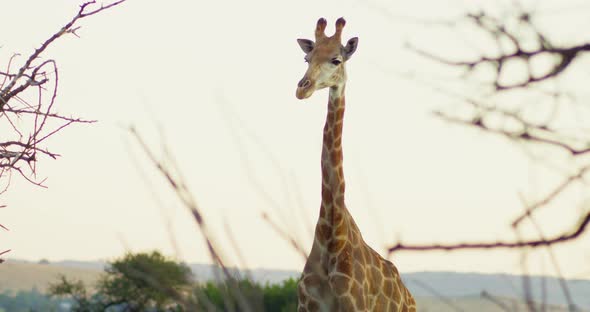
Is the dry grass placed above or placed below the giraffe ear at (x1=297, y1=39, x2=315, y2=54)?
above

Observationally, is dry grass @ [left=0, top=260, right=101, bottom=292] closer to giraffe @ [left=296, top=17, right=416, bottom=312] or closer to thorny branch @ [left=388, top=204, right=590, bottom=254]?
giraffe @ [left=296, top=17, right=416, bottom=312]

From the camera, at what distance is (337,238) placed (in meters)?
9.04

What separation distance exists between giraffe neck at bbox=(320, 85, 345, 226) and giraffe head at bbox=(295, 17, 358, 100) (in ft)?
0.57

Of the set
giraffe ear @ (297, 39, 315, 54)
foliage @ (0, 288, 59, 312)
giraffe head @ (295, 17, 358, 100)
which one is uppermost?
foliage @ (0, 288, 59, 312)

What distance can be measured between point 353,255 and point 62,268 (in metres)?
71.9

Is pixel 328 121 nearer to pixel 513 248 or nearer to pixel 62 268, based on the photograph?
pixel 513 248

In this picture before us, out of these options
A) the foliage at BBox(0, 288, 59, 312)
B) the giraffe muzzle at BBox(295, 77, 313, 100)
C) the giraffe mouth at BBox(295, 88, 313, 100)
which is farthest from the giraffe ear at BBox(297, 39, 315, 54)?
the foliage at BBox(0, 288, 59, 312)

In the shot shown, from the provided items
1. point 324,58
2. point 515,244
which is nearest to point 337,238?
point 324,58

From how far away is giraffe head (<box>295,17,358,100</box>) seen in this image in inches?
336

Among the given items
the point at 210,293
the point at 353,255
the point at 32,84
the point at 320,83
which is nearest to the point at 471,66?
the point at 32,84

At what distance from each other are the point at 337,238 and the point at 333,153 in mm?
828

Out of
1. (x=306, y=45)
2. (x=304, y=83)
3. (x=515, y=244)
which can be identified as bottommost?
(x=515, y=244)

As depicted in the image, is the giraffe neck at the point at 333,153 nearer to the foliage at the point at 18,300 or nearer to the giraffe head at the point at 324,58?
the giraffe head at the point at 324,58

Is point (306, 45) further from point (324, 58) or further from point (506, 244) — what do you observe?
point (506, 244)
